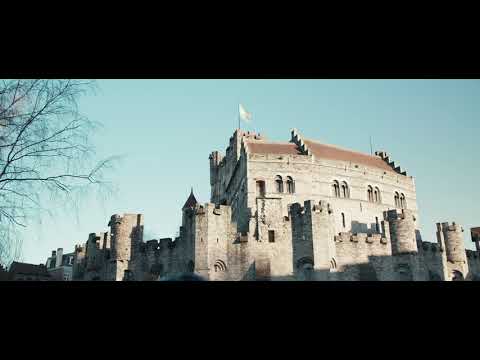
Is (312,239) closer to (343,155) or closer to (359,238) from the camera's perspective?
(359,238)

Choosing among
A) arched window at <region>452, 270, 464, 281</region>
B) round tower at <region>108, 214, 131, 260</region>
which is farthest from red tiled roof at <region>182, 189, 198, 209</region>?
arched window at <region>452, 270, 464, 281</region>

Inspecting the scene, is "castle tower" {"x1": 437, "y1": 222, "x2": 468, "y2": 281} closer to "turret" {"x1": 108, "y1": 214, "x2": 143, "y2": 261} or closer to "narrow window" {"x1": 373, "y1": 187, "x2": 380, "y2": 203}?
"narrow window" {"x1": 373, "y1": 187, "x2": 380, "y2": 203}

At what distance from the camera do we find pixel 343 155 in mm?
54688

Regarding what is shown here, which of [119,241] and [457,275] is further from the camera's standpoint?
[457,275]

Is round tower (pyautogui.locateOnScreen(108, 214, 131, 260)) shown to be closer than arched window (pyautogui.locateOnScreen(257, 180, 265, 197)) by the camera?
Yes

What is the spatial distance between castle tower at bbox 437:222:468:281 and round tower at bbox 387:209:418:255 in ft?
17.4

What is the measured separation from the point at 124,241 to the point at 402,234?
19.8 meters

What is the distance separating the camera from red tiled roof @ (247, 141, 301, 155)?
49.9 m

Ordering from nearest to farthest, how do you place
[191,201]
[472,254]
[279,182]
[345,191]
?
[472,254]
[279,182]
[345,191]
[191,201]

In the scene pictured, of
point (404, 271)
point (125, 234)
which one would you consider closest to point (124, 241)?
point (125, 234)
